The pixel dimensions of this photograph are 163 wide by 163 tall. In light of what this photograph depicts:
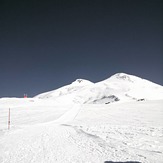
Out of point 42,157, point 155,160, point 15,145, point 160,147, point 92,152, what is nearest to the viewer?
point 155,160

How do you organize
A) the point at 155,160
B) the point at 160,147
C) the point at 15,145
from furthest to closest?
the point at 15,145
the point at 160,147
the point at 155,160

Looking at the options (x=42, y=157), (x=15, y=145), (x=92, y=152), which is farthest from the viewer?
(x=15, y=145)

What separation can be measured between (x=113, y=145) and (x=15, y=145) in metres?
4.47

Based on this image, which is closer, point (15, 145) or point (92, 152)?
point (92, 152)

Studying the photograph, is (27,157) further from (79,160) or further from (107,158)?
(107,158)

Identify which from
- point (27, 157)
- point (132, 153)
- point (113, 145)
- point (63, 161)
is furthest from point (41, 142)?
point (132, 153)

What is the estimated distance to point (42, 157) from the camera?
5.76 meters

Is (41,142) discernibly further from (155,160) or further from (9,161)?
(155,160)

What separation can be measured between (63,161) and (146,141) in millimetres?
4336

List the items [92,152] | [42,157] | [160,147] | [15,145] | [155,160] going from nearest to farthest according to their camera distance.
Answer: [155,160], [42,157], [92,152], [160,147], [15,145]

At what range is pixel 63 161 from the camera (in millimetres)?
5441

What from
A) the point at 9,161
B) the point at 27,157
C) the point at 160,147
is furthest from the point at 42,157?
the point at 160,147

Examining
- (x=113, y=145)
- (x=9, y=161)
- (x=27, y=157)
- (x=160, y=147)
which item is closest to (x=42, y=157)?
(x=27, y=157)

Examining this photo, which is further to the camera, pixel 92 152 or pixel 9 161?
pixel 92 152
